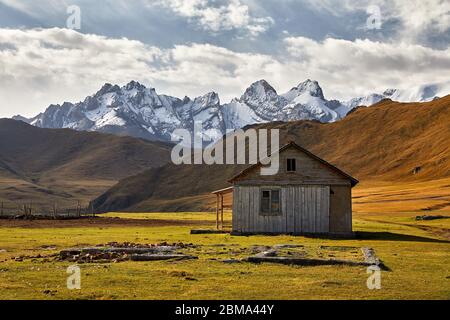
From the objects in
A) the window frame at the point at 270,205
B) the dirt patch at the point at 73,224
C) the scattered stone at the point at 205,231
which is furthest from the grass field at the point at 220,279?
the dirt patch at the point at 73,224

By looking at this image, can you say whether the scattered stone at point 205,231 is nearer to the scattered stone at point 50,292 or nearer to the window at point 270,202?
the window at point 270,202

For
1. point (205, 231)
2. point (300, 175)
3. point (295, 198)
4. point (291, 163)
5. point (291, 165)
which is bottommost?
point (205, 231)

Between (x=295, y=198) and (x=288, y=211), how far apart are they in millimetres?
1142

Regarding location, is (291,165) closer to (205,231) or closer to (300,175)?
(300,175)

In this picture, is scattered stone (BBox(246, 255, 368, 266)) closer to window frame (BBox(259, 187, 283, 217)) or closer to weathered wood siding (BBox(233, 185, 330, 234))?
weathered wood siding (BBox(233, 185, 330, 234))

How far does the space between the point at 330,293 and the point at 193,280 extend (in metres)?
4.75

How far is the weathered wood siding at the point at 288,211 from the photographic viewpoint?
149 ft

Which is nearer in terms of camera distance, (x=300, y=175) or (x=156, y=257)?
(x=156, y=257)

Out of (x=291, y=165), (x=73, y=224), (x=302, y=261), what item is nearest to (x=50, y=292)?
(x=302, y=261)

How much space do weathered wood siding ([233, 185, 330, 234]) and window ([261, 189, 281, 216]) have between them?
27 centimetres

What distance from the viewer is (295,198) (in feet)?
150

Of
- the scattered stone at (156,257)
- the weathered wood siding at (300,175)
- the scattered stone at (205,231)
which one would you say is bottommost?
the scattered stone at (156,257)

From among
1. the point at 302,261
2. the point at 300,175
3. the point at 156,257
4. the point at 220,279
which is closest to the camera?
the point at 220,279

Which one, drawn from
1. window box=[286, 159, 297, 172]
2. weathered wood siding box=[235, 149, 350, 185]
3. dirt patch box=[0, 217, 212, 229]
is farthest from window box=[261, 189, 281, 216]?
dirt patch box=[0, 217, 212, 229]
